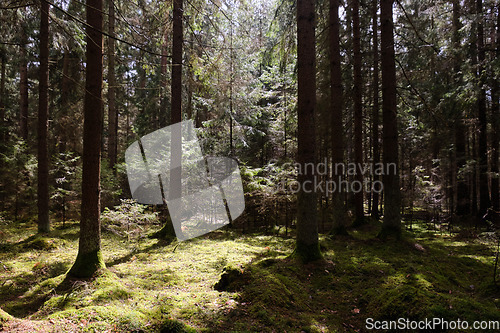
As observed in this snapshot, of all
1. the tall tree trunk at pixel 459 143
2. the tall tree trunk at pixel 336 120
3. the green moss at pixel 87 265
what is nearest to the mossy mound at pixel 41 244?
the green moss at pixel 87 265

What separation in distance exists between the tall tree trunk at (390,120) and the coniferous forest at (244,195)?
0.05m

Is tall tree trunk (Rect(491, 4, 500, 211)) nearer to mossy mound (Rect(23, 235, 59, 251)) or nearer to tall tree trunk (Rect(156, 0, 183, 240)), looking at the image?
tall tree trunk (Rect(156, 0, 183, 240))

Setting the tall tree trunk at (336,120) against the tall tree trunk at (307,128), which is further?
the tall tree trunk at (336,120)

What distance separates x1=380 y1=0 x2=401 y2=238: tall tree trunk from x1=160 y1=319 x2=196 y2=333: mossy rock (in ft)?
23.4

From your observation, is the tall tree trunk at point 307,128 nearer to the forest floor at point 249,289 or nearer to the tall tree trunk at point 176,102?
the forest floor at point 249,289

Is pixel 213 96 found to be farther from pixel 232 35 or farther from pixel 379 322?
pixel 379 322

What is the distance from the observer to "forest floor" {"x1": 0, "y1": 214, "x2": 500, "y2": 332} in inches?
136

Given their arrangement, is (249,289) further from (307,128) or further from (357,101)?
(357,101)

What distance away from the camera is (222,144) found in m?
14.1

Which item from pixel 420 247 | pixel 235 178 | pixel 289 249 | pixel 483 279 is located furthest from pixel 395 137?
pixel 235 178

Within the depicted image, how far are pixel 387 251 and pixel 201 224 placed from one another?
28.7 ft

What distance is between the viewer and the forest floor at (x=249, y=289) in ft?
11.3

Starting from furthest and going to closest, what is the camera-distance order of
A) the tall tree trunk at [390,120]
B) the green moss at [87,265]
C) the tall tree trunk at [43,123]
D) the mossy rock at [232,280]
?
the tall tree trunk at [43,123] → the tall tree trunk at [390,120] → the green moss at [87,265] → the mossy rock at [232,280]

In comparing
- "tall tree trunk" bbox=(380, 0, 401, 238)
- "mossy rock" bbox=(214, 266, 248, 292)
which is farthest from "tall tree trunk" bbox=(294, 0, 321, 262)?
"tall tree trunk" bbox=(380, 0, 401, 238)
